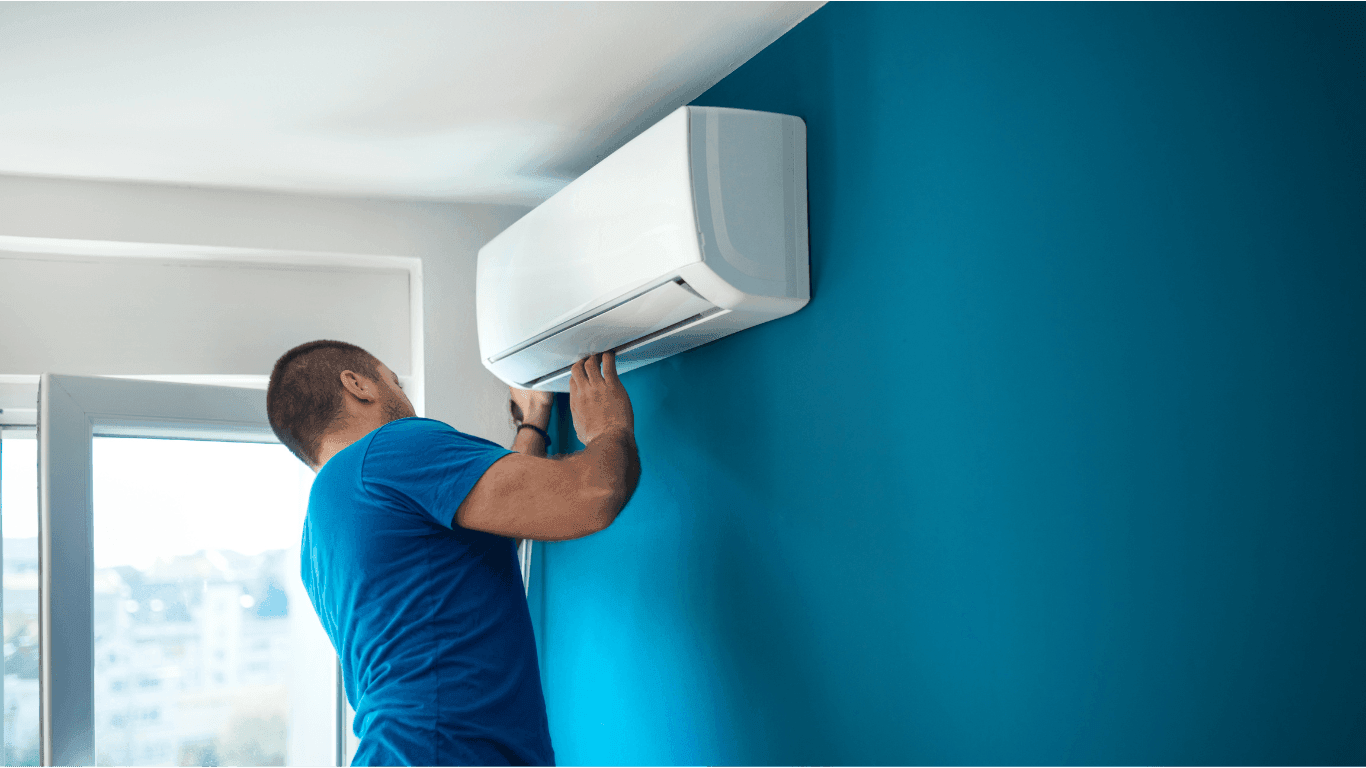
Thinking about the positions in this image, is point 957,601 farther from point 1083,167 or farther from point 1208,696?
point 1083,167

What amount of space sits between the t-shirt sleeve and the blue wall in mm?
444

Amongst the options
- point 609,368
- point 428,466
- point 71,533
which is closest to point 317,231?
point 71,533

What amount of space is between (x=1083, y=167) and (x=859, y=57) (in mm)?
434

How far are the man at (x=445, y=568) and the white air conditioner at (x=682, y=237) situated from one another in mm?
197

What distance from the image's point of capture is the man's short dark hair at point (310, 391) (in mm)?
1776

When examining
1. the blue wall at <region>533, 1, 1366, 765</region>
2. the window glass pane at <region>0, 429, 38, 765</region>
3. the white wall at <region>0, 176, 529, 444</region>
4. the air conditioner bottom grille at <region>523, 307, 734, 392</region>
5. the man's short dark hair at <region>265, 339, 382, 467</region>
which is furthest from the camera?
the window glass pane at <region>0, 429, 38, 765</region>

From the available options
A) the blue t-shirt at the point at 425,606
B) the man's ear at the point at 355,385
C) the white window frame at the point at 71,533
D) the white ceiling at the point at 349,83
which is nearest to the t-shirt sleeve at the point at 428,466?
the blue t-shirt at the point at 425,606

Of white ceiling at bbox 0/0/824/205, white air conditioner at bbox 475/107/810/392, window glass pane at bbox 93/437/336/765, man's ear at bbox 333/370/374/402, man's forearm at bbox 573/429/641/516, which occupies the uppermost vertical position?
white ceiling at bbox 0/0/824/205

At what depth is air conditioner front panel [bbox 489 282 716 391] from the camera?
4.99 ft

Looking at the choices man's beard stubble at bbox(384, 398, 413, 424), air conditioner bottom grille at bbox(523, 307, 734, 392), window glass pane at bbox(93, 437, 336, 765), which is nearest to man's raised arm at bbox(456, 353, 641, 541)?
air conditioner bottom grille at bbox(523, 307, 734, 392)

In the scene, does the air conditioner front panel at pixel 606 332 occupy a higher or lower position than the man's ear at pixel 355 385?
higher

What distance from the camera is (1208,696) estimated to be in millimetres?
953

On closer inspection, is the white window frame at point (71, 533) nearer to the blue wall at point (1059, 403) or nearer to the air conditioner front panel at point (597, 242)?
the air conditioner front panel at point (597, 242)

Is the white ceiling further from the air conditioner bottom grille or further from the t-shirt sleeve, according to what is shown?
the t-shirt sleeve
